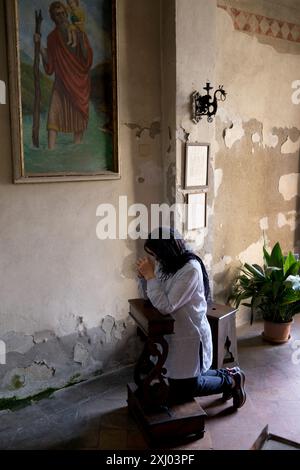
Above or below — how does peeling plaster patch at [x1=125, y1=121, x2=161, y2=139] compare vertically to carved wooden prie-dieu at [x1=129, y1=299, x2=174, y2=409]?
above

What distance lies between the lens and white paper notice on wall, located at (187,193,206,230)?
3590mm

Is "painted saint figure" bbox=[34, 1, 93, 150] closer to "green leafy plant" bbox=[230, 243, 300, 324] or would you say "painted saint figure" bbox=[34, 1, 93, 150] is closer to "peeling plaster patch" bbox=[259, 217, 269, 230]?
"green leafy plant" bbox=[230, 243, 300, 324]

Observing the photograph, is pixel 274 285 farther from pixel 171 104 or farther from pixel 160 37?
pixel 160 37

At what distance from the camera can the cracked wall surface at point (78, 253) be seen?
2.92 metres

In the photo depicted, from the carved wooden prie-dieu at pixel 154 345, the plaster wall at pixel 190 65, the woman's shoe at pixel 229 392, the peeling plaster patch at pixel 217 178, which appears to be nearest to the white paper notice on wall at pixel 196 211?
the plaster wall at pixel 190 65

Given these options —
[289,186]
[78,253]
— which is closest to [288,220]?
[289,186]

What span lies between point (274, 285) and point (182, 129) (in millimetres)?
1612

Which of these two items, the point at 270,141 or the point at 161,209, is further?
the point at 270,141

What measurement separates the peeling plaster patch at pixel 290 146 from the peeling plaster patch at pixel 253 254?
0.97m

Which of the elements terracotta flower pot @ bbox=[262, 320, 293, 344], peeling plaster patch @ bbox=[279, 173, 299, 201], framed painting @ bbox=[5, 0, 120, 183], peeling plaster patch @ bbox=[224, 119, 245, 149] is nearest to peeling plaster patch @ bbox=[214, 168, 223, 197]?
peeling plaster patch @ bbox=[224, 119, 245, 149]

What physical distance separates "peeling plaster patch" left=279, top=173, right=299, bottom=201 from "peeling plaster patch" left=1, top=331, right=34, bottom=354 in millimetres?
2981

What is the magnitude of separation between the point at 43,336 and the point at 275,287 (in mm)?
2052

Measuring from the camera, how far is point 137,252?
3.53 meters
